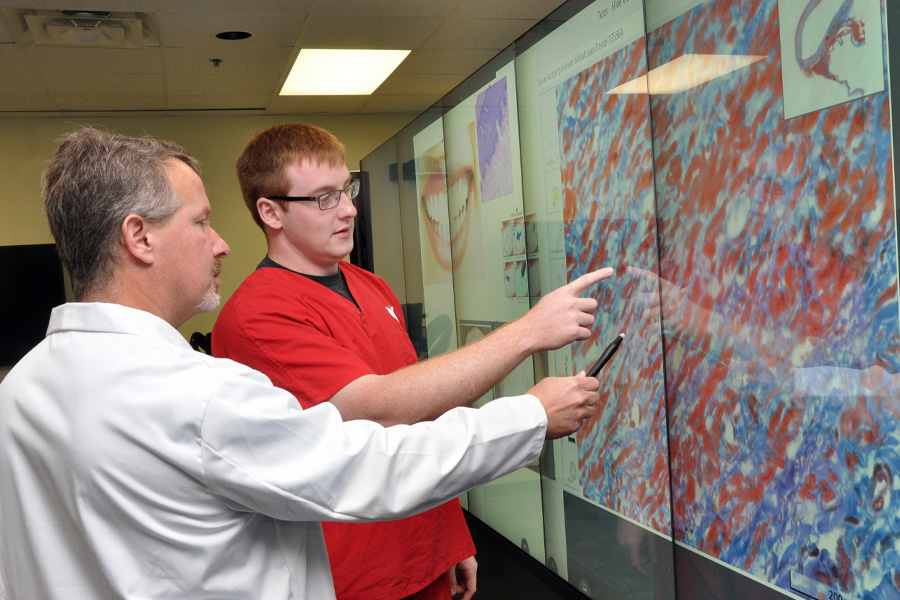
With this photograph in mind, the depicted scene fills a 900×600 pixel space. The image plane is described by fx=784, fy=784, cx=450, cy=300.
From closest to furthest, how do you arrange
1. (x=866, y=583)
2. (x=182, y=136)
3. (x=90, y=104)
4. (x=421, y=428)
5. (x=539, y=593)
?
1. (x=421, y=428)
2. (x=866, y=583)
3. (x=539, y=593)
4. (x=90, y=104)
5. (x=182, y=136)

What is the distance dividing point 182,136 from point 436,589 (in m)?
5.67

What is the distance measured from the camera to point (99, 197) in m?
1.04

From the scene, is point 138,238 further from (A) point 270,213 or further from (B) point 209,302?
(A) point 270,213

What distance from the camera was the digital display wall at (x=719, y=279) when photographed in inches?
53.3

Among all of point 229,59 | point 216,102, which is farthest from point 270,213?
point 216,102

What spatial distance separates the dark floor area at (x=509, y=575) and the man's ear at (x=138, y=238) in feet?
6.26

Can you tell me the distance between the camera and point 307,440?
0.97 m

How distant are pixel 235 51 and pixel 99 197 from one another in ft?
13.5

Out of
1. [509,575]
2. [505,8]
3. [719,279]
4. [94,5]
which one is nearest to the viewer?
[719,279]

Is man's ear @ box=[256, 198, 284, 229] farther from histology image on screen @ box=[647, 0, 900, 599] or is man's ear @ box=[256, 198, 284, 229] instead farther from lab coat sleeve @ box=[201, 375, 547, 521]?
histology image on screen @ box=[647, 0, 900, 599]

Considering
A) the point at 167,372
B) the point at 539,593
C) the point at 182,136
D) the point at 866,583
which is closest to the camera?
the point at 167,372

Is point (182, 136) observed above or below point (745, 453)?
above

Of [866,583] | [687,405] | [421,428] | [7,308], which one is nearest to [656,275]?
[687,405]

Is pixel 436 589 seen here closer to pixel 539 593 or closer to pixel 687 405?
pixel 687 405
